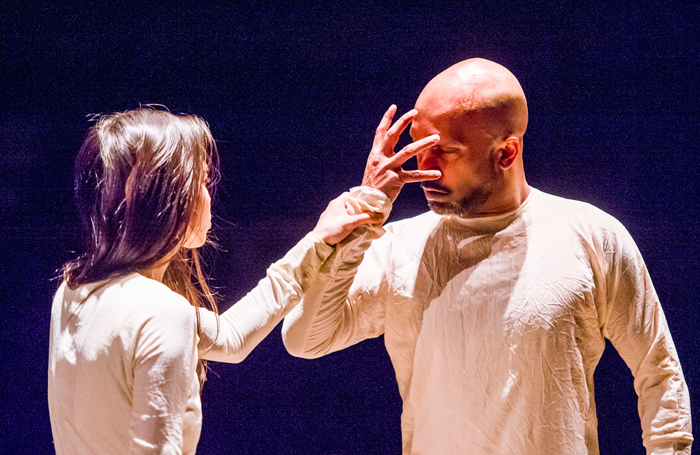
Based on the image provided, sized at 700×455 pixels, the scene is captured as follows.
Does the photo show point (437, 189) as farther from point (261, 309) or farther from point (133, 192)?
point (133, 192)

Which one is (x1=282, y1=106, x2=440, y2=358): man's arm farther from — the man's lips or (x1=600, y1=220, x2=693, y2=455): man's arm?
(x1=600, y1=220, x2=693, y2=455): man's arm

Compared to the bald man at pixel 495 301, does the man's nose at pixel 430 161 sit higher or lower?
higher

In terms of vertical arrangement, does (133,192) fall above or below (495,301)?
above

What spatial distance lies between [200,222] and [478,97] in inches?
23.2

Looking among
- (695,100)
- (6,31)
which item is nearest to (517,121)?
(695,100)

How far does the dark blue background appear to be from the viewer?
5.94 feet

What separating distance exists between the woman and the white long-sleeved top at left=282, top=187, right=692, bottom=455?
307 millimetres

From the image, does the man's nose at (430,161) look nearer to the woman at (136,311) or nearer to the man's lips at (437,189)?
the man's lips at (437,189)

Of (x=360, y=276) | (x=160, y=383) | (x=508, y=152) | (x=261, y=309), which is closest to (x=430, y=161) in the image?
(x=508, y=152)

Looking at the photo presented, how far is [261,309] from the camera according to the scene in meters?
1.12

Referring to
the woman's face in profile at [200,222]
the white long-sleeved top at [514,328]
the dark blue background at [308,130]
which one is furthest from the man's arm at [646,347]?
the woman's face in profile at [200,222]

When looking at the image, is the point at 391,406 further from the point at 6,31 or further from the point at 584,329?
the point at 6,31

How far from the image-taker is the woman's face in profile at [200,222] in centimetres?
109

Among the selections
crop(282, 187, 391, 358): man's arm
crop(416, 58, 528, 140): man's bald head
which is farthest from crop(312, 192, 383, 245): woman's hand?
crop(416, 58, 528, 140): man's bald head
